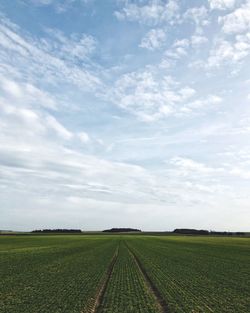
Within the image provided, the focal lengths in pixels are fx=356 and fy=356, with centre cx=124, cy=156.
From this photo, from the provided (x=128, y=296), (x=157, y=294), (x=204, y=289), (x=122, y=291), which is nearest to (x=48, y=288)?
(x=122, y=291)

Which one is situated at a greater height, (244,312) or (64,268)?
(64,268)

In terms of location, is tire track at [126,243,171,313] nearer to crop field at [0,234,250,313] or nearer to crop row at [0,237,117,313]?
crop field at [0,234,250,313]

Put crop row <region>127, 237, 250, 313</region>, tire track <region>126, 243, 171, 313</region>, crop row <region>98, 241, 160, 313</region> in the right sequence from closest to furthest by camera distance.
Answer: crop row <region>98, 241, 160, 313</region> → tire track <region>126, 243, 171, 313</region> → crop row <region>127, 237, 250, 313</region>

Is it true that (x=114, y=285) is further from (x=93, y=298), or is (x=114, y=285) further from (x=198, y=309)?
(x=198, y=309)

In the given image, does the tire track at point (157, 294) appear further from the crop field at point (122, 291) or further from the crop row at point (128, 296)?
the crop row at point (128, 296)

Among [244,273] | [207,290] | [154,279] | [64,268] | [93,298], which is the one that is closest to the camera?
[93,298]

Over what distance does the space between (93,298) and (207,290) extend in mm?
6676

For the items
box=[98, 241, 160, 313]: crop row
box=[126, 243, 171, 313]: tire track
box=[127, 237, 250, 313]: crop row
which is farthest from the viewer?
box=[127, 237, 250, 313]: crop row

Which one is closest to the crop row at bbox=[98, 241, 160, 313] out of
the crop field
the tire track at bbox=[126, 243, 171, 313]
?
the crop field

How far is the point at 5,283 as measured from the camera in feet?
69.9

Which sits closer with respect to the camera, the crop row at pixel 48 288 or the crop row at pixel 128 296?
the crop row at pixel 128 296

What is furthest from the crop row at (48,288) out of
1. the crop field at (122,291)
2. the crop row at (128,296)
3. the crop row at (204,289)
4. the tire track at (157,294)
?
the crop row at (204,289)

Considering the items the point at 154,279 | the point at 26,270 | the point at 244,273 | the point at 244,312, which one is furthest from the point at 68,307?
the point at 244,273

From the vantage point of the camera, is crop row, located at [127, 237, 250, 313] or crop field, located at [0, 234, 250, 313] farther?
crop row, located at [127, 237, 250, 313]
